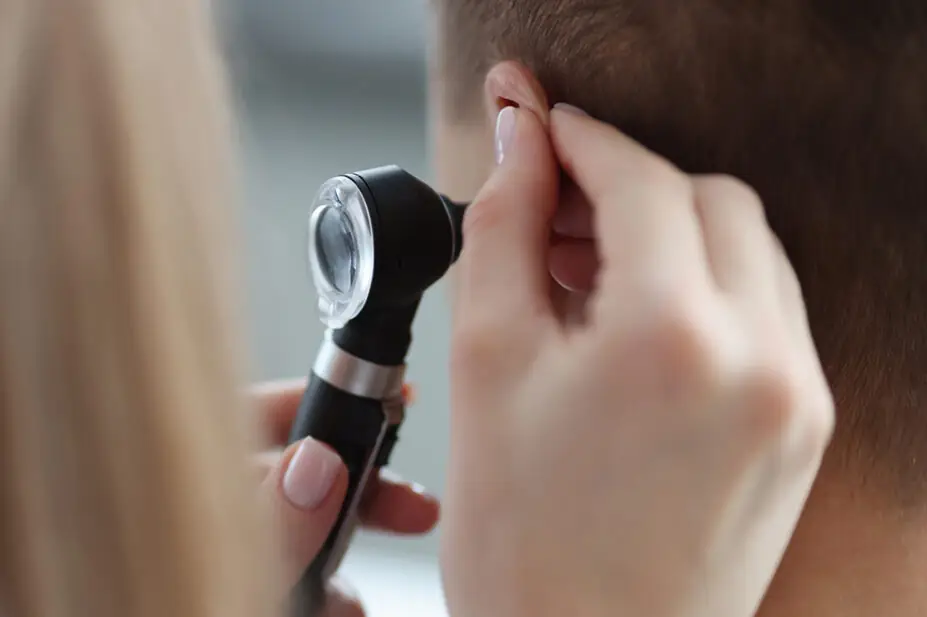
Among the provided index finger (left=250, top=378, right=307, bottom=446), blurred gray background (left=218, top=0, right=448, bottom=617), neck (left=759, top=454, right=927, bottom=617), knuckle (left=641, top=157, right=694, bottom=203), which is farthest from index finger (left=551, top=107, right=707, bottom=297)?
blurred gray background (left=218, top=0, right=448, bottom=617)

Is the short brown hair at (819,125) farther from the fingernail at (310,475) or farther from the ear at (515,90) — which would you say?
the fingernail at (310,475)

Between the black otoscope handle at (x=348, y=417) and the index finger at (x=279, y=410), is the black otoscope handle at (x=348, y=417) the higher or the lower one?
the higher one

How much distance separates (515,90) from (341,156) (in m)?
0.71

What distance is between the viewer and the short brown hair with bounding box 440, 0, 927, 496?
50 cm

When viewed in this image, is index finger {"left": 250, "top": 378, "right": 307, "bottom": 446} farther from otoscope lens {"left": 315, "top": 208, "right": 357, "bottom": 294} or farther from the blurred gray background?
the blurred gray background

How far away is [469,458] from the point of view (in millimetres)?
482

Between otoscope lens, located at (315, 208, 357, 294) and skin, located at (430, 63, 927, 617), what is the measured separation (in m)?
0.09

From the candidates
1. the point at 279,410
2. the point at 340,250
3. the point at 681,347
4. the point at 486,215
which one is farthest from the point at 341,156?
the point at 681,347

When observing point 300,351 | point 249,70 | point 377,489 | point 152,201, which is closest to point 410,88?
point 249,70

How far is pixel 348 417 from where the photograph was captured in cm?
65

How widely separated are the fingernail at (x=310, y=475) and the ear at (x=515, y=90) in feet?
0.75

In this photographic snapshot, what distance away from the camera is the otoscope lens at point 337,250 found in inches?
24.2

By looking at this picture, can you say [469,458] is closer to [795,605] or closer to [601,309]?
[601,309]

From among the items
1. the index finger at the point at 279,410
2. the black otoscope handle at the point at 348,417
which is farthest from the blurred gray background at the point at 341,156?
the black otoscope handle at the point at 348,417
